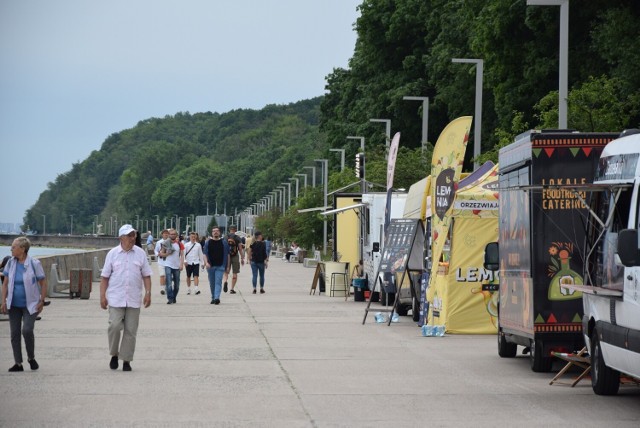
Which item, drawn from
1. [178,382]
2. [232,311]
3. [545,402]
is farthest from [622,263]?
[232,311]

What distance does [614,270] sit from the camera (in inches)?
506

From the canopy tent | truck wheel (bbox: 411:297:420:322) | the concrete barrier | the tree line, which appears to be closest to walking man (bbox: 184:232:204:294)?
the concrete barrier

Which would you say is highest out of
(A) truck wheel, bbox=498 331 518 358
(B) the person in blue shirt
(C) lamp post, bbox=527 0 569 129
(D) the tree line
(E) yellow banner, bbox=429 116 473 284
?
(D) the tree line

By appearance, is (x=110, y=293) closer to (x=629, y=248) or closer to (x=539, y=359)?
(x=539, y=359)

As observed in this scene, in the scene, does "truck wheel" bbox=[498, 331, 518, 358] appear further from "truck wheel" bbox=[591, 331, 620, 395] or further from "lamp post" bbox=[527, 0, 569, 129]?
"lamp post" bbox=[527, 0, 569, 129]

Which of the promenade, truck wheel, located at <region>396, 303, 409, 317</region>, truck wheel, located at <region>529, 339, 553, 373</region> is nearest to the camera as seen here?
the promenade

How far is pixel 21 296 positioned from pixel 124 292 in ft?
3.93

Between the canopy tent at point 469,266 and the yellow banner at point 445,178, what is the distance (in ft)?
0.43

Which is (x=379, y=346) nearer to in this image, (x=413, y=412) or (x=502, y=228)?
(x=502, y=228)

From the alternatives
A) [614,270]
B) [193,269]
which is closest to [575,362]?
[614,270]

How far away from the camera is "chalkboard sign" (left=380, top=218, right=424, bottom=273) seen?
2459cm

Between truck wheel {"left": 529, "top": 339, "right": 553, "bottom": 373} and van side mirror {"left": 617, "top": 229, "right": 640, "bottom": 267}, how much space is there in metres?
4.42

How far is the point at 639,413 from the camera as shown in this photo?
12227 millimetres

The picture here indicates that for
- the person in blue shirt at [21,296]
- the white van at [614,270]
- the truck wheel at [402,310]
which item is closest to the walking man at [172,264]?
the truck wheel at [402,310]
